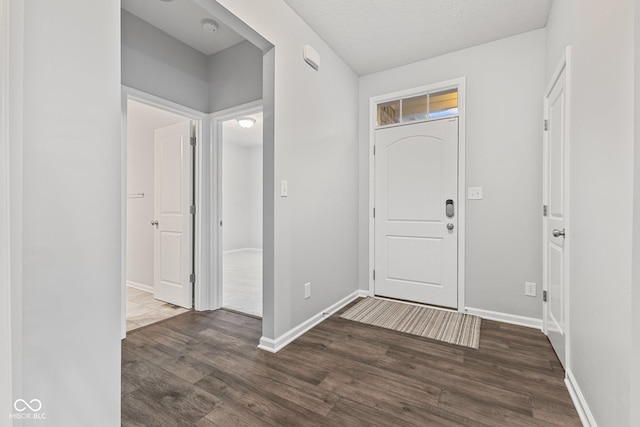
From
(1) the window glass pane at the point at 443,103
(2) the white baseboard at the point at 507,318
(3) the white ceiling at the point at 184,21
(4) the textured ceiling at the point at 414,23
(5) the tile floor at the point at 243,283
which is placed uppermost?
(3) the white ceiling at the point at 184,21

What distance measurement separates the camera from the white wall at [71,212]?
0.92m

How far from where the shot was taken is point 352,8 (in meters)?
2.27

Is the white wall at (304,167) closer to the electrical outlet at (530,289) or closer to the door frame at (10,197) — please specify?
the door frame at (10,197)

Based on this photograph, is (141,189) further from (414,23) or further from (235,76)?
(414,23)

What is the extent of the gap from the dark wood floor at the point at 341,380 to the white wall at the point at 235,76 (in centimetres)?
218

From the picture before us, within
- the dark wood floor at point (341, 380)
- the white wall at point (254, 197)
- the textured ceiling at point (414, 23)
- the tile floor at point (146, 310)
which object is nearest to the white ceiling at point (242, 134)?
the white wall at point (254, 197)

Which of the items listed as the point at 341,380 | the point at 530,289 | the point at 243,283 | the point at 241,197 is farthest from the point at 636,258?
the point at 241,197

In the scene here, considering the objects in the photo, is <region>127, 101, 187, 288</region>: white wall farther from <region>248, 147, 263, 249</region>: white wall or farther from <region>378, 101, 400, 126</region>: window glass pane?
<region>248, 147, 263, 249</region>: white wall

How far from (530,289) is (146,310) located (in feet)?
12.2

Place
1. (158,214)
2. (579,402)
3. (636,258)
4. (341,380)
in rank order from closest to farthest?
(636,258)
(579,402)
(341,380)
(158,214)

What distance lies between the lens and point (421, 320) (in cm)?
265

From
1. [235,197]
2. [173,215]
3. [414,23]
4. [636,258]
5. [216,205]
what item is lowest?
[636,258]

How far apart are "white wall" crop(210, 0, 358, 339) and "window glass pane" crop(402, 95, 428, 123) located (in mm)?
596

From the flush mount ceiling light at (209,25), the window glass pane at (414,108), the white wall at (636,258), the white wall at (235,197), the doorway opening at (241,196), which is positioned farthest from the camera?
the white wall at (235,197)
